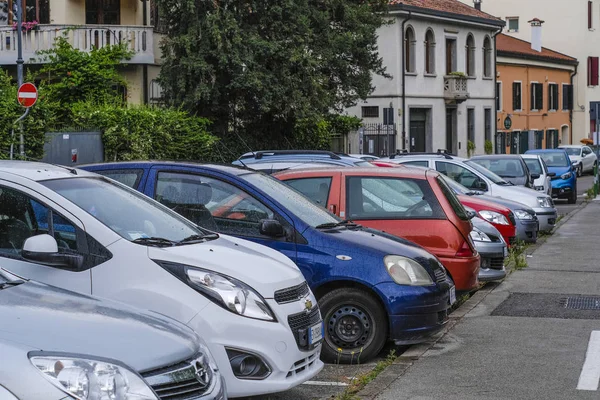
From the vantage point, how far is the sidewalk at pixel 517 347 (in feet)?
26.0

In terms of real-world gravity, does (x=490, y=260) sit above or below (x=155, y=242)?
below

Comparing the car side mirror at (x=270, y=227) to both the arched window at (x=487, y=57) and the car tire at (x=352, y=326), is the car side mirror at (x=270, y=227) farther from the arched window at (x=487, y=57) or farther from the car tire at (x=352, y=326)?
the arched window at (x=487, y=57)

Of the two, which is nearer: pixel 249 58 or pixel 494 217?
pixel 494 217

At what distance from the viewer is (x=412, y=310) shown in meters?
8.77

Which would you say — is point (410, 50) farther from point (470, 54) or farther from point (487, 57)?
point (487, 57)

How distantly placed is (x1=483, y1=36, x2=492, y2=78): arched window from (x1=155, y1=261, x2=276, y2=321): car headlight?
163ft

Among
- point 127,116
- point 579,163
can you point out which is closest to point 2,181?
point 127,116

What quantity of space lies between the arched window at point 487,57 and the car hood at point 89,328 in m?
51.4

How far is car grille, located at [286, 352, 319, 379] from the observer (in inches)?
274

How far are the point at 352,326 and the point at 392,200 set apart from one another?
208 cm

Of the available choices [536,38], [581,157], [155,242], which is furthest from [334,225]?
[536,38]

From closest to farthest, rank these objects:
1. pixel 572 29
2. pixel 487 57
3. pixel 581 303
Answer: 1. pixel 581 303
2. pixel 487 57
3. pixel 572 29

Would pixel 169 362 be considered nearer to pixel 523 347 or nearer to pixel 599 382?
pixel 599 382

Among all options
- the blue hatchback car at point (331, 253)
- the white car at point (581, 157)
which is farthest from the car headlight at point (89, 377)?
the white car at point (581, 157)
